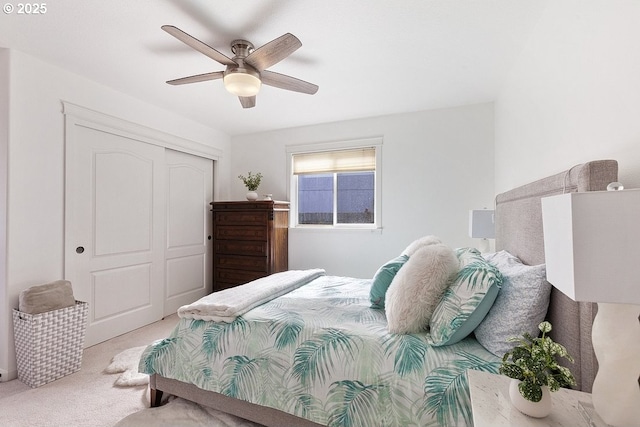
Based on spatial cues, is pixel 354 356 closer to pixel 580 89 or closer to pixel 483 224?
pixel 580 89

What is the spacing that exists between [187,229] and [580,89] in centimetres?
393

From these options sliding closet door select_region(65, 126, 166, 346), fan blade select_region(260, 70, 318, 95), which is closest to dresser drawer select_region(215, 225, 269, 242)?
Result: sliding closet door select_region(65, 126, 166, 346)

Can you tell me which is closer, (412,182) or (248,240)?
(412,182)

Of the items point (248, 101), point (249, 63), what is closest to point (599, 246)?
point (249, 63)

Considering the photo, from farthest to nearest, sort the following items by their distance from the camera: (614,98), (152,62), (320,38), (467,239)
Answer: (467,239) → (152,62) → (320,38) → (614,98)

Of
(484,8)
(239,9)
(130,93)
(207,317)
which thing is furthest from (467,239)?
(130,93)

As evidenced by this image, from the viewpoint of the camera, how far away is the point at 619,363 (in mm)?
750

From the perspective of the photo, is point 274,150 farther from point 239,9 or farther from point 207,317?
point 207,317

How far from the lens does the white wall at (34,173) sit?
7.26ft

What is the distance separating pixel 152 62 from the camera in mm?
2375

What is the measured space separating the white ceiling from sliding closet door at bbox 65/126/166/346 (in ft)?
2.12

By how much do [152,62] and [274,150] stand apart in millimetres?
2027

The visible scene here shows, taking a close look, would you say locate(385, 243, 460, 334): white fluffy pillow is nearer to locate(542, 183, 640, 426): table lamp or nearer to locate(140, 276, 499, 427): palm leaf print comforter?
locate(140, 276, 499, 427): palm leaf print comforter

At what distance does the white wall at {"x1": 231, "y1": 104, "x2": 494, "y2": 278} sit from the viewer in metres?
3.26
